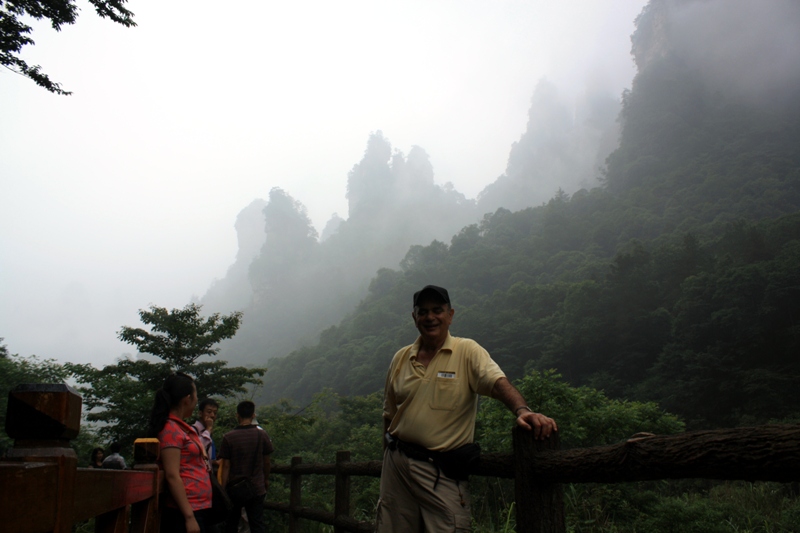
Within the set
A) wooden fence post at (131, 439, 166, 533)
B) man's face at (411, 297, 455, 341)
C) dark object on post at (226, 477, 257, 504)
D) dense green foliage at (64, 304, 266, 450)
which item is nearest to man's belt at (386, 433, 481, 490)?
man's face at (411, 297, 455, 341)

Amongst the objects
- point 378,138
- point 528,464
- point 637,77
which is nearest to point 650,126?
point 637,77

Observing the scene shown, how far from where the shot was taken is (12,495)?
62cm

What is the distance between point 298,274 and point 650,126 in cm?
6108

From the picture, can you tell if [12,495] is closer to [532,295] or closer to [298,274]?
[532,295]

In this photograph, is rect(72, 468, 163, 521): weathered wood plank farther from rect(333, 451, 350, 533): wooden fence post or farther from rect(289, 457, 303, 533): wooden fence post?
rect(289, 457, 303, 533): wooden fence post

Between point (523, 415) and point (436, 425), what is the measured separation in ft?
1.18

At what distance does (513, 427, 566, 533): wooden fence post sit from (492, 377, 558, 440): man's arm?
Answer: 0.04 meters

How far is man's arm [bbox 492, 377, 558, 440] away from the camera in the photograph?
70.7 inches

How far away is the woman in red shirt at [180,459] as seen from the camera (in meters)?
2.31

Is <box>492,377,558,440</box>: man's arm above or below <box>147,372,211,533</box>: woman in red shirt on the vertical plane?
above

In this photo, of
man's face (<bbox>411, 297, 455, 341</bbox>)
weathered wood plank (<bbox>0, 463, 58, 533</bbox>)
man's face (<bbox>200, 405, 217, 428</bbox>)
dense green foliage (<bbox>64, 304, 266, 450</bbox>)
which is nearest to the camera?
weathered wood plank (<bbox>0, 463, 58, 533</bbox>)

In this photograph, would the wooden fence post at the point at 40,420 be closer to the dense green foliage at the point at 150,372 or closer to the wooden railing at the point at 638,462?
the wooden railing at the point at 638,462

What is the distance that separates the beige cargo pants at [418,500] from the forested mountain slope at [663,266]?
22947 mm

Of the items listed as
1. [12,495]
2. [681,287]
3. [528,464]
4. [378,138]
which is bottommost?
[528,464]
